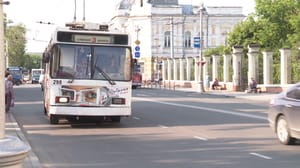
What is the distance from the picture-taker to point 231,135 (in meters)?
15.6

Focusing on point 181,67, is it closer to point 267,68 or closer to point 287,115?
point 267,68

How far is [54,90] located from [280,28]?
53303 millimetres

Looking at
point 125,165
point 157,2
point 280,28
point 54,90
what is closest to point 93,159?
point 125,165

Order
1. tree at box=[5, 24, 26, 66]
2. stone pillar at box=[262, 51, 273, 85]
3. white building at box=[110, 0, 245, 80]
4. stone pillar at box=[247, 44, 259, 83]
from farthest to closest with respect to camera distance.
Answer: tree at box=[5, 24, 26, 66]
white building at box=[110, 0, 245, 80]
stone pillar at box=[247, 44, 259, 83]
stone pillar at box=[262, 51, 273, 85]

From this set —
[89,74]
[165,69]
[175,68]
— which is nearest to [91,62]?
[89,74]

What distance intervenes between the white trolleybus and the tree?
115151 mm

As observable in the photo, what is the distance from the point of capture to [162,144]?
1391 cm

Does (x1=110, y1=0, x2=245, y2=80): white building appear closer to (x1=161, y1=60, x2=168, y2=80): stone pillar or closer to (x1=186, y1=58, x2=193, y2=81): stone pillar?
(x1=161, y1=60, x2=168, y2=80): stone pillar

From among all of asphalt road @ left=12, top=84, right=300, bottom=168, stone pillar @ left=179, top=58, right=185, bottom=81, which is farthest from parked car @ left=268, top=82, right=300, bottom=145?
stone pillar @ left=179, top=58, right=185, bottom=81

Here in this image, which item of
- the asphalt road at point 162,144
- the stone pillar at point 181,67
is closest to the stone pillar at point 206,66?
the stone pillar at point 181,67

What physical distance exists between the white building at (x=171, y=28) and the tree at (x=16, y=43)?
120 ft

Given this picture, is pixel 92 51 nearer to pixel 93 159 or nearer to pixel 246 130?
pixel 246 130

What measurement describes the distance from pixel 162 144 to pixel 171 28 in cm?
7998

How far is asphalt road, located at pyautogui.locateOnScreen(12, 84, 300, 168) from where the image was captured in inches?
434
